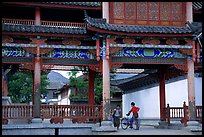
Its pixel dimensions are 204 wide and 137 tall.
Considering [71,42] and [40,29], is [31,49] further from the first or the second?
[71,42]

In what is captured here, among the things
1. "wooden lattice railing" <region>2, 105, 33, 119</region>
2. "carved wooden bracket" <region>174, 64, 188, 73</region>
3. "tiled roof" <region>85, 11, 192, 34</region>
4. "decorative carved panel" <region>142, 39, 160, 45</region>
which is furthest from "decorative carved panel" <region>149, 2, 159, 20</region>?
"wooden lattice railing" <region>2, 105, 33, 119</region>

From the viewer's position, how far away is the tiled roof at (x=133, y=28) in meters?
16.0

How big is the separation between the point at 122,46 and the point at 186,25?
3.52m

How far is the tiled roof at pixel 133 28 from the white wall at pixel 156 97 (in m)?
8.63

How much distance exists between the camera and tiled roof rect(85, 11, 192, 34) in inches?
629

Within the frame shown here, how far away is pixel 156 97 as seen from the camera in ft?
95.0

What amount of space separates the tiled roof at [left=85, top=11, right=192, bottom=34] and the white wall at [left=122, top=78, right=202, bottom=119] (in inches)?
340

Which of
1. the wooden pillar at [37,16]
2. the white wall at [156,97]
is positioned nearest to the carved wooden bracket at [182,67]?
the wooden pillar at [37,16]

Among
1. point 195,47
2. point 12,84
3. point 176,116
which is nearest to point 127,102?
point 12,84

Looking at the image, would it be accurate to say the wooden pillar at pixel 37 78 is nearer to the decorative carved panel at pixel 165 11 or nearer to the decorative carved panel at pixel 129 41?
the decorative carved panel at pixel 129 41

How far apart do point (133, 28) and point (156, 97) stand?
43.6 ft

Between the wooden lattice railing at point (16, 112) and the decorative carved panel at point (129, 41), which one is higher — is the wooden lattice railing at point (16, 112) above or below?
below

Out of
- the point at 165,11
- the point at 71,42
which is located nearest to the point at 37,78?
the point at 71,42

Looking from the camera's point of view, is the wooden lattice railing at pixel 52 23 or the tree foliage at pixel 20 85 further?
the tree foliage at pixel 20 85
